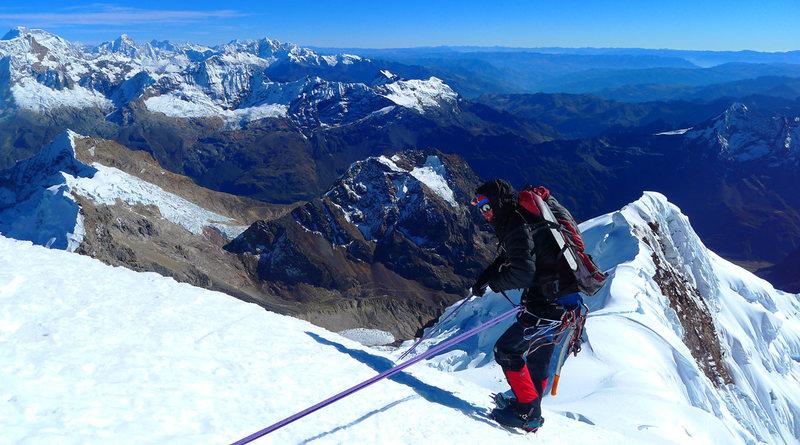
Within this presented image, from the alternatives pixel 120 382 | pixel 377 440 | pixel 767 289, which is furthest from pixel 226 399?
pixel 767 289

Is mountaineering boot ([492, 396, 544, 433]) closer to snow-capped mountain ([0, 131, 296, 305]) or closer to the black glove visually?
the black glove

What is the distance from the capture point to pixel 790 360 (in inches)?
1570

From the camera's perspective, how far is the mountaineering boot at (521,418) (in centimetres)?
993

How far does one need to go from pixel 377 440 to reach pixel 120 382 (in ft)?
15.1

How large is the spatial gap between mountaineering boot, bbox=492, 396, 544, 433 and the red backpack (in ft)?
9.88

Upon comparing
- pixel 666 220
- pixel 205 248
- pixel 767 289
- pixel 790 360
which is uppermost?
pixel 666 220

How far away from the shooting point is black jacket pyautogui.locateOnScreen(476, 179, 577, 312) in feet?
29.6

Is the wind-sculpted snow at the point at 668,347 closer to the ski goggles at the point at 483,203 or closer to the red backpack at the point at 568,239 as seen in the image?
the red backpack at the point at 568,239

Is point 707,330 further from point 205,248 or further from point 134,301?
point 205,248

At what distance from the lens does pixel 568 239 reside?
967 cm

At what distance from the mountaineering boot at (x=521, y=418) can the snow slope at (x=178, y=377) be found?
1.06 feet

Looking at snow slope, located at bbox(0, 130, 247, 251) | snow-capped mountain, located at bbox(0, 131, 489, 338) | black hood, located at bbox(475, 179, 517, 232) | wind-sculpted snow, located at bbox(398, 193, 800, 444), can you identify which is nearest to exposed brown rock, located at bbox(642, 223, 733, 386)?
wind-sculpted snow, located at bbox(398, 193, 800, 444)

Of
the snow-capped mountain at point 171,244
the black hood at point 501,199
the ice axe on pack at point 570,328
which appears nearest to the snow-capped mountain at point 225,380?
the ice axe on pack at point 570,328

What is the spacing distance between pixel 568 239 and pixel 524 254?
1402 millimetres
